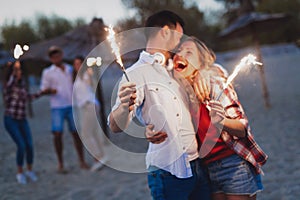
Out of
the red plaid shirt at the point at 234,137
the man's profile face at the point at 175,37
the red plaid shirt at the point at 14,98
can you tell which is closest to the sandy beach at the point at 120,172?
the red plaid shirt at the point at 234,137

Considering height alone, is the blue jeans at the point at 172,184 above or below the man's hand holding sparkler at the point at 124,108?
below

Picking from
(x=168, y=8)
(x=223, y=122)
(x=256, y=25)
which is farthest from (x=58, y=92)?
(x=256, y=25)

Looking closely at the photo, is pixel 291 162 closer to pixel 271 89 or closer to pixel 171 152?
pixel 171 152

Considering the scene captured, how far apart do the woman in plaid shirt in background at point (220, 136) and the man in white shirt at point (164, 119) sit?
0.20ft

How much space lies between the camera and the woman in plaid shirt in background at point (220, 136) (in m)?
1.63

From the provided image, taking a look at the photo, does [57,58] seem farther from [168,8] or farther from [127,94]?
[168,8]

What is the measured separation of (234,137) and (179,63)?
411 mm

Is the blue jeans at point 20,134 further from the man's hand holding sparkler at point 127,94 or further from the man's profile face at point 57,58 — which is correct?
the man's hand holding sparkler at point 127,94

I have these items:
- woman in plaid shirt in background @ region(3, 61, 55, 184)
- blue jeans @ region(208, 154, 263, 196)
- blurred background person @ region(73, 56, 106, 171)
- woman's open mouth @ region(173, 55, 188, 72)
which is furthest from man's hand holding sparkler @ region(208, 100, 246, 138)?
blurred background person @ region(73, 56, 106, 171)

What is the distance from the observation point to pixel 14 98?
4773mm

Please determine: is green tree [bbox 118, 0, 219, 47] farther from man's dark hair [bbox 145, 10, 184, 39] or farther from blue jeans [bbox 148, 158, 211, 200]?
blue jeans [bbox 148, 158, 211, 200]

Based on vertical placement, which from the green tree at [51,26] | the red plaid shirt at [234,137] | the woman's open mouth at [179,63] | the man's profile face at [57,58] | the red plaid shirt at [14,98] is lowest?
the red plaid shirt at [234,137]

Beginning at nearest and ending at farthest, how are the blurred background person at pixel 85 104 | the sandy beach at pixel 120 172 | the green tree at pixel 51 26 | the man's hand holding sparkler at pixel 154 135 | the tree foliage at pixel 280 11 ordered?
the man's hand holding sparkler at pixel 154 135, the sandy beach at pixel 120 172, the blurred background person at pixel 85 104, the tree foliage at pixel 280 11, the green tree at pixel 51 26

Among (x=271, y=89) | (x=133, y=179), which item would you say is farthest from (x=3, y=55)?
(x=133, y=179)
